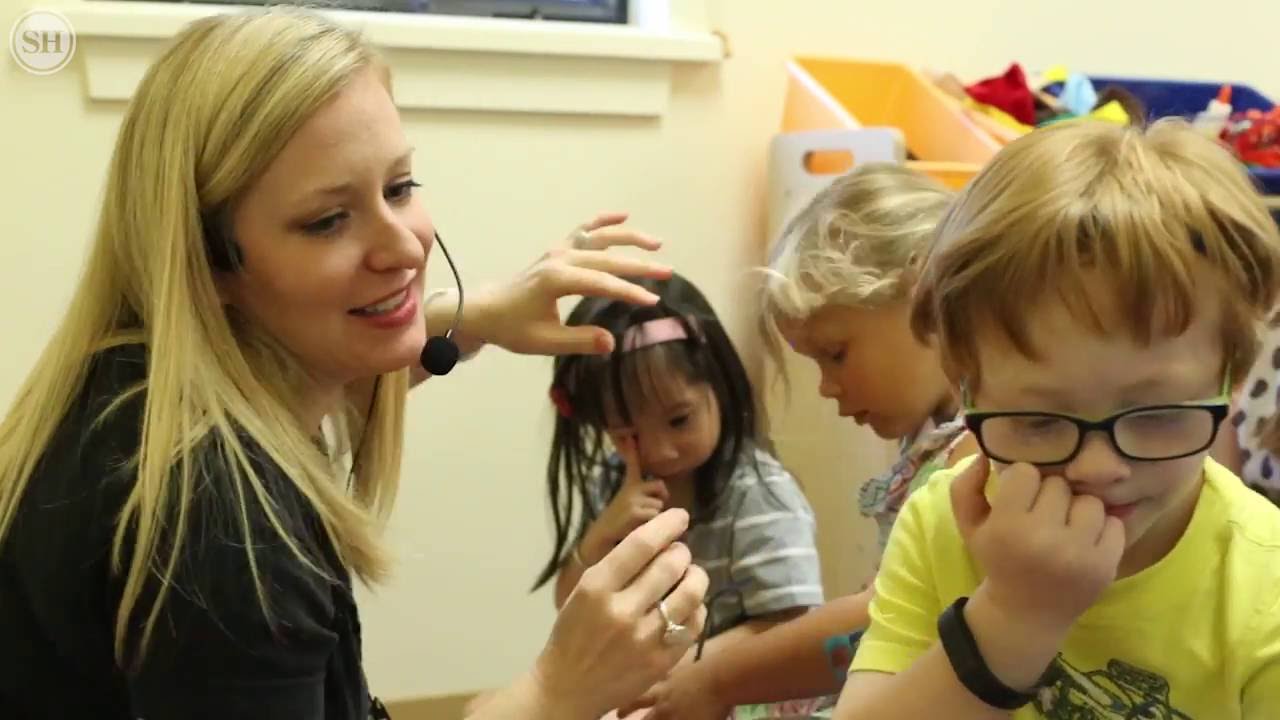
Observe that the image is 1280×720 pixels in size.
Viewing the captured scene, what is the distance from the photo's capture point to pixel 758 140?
1.80 meters

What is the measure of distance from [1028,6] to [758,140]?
52 cm

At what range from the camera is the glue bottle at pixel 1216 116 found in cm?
170

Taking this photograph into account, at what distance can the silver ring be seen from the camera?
0.87 metres

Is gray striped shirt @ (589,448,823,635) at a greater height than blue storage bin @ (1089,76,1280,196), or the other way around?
blue storage bin @ (1089,76,1280,196)

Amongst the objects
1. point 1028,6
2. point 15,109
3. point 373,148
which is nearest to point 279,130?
point 373,148

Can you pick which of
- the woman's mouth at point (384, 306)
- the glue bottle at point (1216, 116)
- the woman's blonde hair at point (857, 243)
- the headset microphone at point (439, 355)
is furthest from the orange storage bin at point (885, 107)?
the woman's mouth at point (384, 306)

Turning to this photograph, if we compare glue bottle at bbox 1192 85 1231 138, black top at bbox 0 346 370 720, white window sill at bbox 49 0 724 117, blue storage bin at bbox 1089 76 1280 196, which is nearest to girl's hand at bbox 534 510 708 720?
black top at bbox 0 346 370 720

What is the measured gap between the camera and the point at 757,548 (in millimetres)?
1330

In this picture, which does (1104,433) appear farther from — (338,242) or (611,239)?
(611,239)

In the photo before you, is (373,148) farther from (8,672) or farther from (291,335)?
(8,672)

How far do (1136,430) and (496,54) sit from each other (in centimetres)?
117

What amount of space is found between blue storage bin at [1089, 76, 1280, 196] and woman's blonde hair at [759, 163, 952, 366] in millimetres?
865

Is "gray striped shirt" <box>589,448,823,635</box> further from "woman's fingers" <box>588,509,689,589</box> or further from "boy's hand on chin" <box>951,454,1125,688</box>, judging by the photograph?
"boy's hand on chin" <box>951,454,1125,688</box>

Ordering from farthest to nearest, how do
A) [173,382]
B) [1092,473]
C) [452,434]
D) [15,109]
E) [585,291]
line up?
[452,434]
[15,109]
[585,291]
[173,382]
[1092,473]
